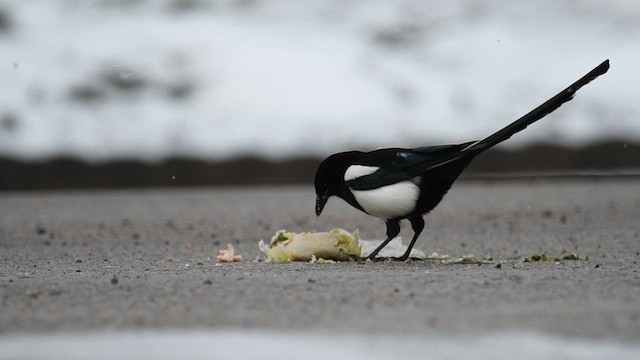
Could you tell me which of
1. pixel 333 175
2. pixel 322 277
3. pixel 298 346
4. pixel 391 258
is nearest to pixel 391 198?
pixel 333 175

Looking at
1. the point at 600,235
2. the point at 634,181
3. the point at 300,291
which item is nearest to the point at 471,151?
the point at 300,291

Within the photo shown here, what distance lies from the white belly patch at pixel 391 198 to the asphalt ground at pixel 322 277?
34 centimetres

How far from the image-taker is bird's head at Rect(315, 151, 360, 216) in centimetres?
708

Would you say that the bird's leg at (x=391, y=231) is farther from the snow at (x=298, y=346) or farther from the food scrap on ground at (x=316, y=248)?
the snow at (x=298, y=346)

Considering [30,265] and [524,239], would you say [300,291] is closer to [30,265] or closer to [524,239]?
[30,265]

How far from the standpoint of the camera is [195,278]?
19.8ft

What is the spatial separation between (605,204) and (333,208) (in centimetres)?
326

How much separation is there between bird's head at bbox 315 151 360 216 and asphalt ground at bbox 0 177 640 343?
22.2 inches

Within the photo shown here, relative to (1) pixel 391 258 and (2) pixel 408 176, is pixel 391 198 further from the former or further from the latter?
(1) pixel 391 258

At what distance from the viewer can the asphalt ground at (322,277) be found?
15.1 ft

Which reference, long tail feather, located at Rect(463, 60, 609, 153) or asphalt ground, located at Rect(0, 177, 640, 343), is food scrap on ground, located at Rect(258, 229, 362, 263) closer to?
asphalt ground, located at Rect(0, 177, 640, 343)

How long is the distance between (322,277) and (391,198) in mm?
960

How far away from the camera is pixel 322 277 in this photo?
234 inches

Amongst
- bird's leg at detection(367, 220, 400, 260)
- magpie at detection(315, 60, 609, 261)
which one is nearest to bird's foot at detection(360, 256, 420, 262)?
bird's leg at detection(367, 220, 400, 260)
